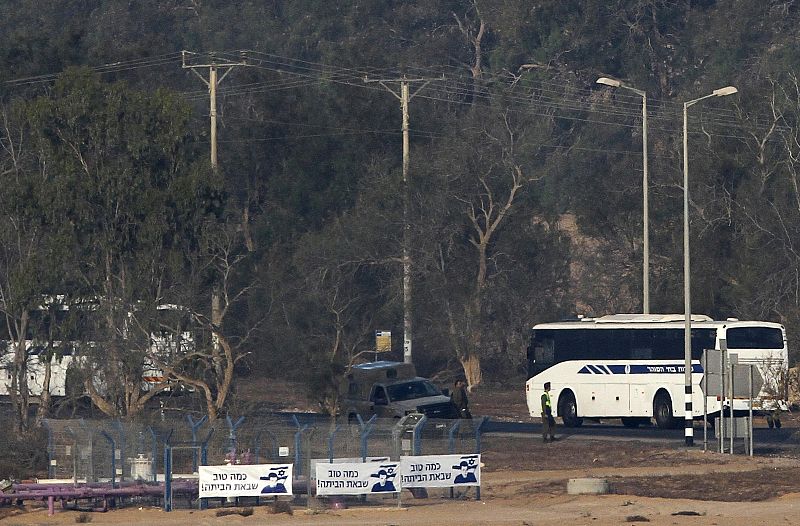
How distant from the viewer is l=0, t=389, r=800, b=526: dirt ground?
2406 cm

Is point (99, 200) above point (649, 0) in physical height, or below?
below

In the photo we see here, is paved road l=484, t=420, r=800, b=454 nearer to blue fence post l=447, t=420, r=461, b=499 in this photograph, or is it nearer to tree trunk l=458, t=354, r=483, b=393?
blue fence post l=447, t=420, r=461, b=499

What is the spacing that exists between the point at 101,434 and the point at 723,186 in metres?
43.2

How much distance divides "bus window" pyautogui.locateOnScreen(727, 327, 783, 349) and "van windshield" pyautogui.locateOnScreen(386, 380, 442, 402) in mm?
8028

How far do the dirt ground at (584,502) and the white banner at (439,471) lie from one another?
1.33 ft

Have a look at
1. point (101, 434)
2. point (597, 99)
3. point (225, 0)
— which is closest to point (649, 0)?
point (597, 99)

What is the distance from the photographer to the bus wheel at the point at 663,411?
41719 mm

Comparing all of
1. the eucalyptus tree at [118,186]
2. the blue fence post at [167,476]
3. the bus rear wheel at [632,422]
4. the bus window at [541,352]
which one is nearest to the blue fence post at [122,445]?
the blue fence post at [167,476]

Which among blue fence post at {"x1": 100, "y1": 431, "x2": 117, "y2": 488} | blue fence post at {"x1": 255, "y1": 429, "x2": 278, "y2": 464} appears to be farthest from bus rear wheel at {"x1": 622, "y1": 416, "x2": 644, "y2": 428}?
blue fence post at {"x1": 100, "y1": 431, "x2": 117, "y2": 488}

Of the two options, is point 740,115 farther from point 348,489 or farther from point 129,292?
point 348,489

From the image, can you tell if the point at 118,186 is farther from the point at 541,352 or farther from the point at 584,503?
the point at 584,503

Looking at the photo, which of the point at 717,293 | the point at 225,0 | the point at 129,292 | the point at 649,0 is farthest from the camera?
the point at 225,0

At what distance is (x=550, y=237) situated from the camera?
67.2 metres

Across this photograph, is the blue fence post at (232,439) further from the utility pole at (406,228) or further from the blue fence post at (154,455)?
the utility pole at (406,228)
